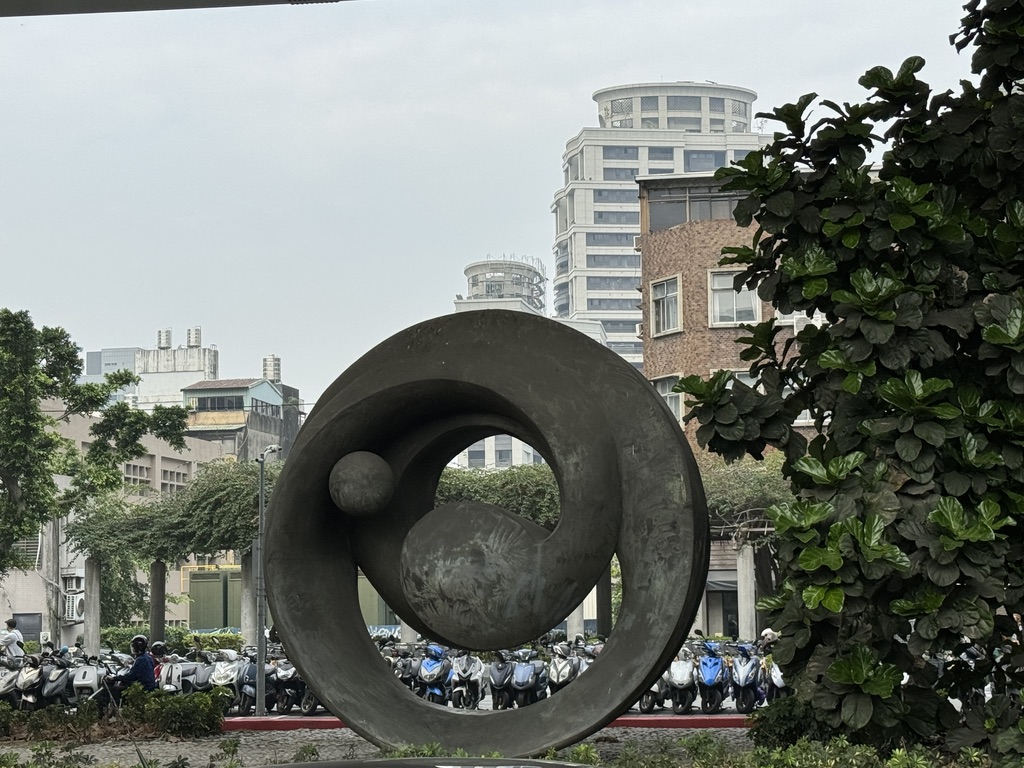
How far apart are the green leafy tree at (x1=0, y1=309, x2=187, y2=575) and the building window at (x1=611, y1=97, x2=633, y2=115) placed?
323 feet

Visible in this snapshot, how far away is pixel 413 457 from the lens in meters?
10.0

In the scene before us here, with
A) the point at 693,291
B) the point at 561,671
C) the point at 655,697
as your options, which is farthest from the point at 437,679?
the point at 693,291

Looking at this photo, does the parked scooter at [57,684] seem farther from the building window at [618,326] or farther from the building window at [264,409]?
the building window at [618,326]

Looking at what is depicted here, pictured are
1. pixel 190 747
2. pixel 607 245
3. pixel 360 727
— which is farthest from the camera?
pixel 607 245

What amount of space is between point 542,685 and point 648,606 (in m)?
9.11

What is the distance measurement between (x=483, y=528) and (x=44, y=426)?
22679mm

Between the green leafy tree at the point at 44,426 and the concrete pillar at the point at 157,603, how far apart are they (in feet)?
13.8

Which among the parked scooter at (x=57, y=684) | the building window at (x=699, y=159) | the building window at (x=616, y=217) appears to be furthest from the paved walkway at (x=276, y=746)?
the building window at (x=699, y=159)

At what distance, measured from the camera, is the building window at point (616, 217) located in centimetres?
11662

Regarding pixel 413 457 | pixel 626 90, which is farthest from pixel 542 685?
pixel 626 90

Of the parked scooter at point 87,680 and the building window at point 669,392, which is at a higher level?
the building window at point 669,392

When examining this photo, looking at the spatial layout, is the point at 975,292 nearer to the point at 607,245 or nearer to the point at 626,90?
the point at 607,245

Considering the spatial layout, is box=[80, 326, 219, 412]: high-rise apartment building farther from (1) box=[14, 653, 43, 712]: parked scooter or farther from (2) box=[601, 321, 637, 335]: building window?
(1) box=[14, 653, 43, 712]: parked scooter

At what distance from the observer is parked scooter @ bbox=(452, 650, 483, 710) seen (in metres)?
18.2
